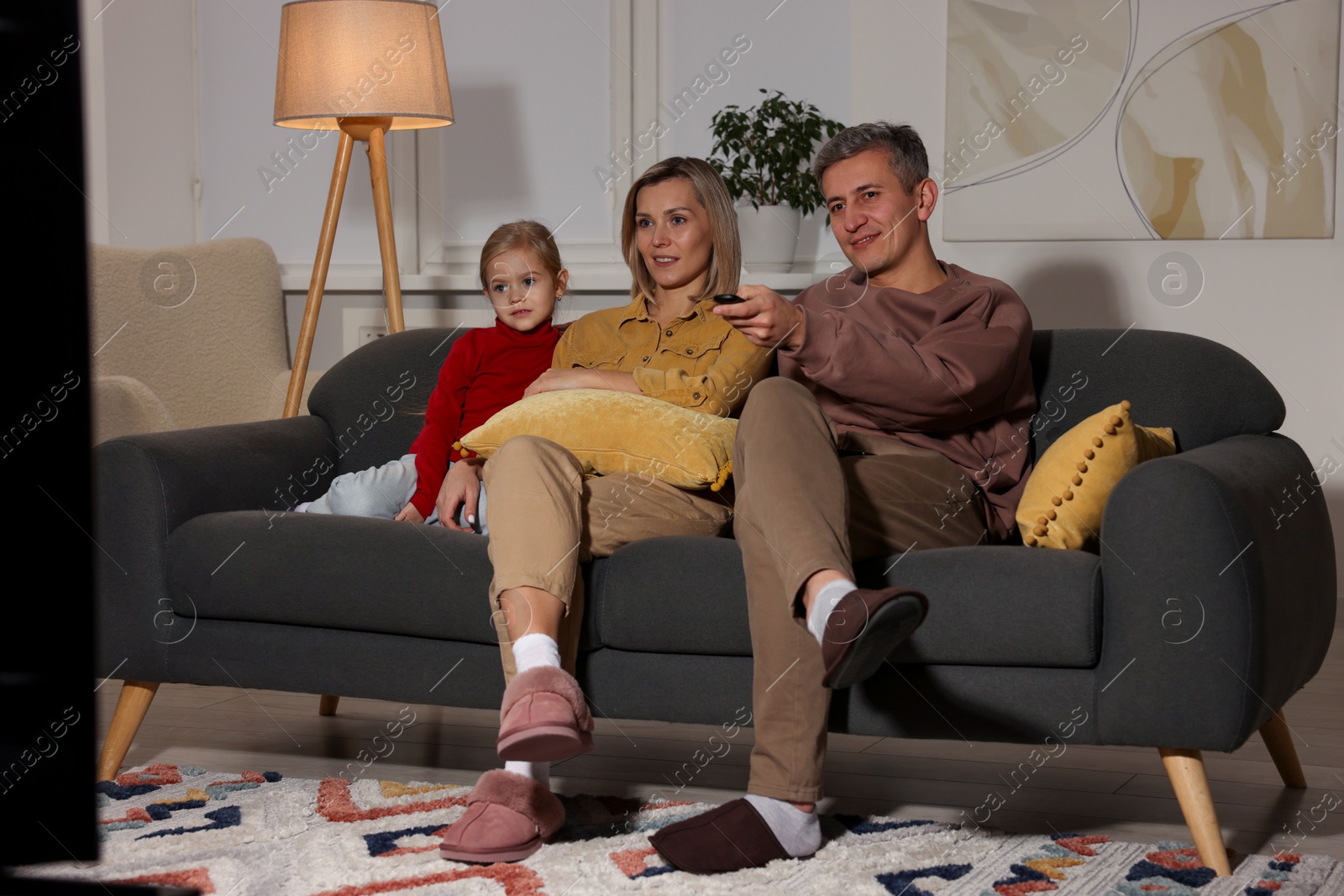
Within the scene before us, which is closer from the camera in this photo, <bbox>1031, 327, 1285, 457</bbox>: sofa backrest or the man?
the man

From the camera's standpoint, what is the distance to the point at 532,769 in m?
1.64

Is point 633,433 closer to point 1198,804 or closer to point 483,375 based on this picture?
point 483,375

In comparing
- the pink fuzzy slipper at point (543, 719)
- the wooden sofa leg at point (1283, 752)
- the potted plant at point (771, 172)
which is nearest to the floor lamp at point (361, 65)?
the potted plant at point (771, 172)

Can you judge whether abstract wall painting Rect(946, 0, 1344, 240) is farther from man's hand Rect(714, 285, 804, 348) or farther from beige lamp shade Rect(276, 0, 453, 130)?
man's hand Rect(714, 285, 804, 348)

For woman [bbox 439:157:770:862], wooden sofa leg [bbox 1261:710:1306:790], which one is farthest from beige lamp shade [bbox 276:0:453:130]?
wooden sofa leg [bbox 1261:710:1306:790]

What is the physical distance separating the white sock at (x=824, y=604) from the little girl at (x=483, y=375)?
888mm

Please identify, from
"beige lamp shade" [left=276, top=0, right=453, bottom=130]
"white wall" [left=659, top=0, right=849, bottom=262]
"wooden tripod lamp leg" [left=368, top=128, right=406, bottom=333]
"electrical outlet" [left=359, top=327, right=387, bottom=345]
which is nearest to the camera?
"beige lamp shade" [left=276, top=0, right=453, bottom=130]

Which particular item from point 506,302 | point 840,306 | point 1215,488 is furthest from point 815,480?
point 506,302

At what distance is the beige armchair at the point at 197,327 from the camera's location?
318 cm

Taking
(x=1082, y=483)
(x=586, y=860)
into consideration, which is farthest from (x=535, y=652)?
(x=1082, y=483)

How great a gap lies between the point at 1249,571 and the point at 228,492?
5.06ft

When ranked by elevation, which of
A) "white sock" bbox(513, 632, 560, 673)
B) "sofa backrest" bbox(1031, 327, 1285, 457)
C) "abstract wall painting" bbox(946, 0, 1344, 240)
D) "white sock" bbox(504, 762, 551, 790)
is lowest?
"white sock" bbox(504, 762, 551, 790)

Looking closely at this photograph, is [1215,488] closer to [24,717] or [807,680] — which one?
[807,680]

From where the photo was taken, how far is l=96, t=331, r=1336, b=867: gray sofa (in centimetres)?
151
